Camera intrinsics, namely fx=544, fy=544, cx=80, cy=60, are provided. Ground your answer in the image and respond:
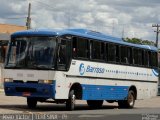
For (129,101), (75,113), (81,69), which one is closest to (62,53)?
(81,69)

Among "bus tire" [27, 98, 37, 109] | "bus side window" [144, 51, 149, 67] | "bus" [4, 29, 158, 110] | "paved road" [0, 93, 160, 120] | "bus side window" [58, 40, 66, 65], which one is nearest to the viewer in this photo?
"paved road" [0, 93, 160, 120]

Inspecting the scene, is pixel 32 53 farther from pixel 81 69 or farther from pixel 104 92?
pixel 104 92

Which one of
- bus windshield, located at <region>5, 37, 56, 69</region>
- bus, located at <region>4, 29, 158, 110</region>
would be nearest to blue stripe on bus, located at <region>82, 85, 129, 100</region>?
bus, located at <region>4, 29, 158, 110</region>

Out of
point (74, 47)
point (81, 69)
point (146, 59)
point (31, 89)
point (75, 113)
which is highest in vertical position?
point (74, 47)

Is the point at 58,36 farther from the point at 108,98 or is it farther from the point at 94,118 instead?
the point at 108,98

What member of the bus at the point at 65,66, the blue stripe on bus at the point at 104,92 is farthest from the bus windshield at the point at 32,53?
the blue stripe on bus at the point at 104,92

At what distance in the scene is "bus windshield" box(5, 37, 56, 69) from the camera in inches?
866

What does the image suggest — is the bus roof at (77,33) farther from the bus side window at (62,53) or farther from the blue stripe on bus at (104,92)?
the blue stripe on bus at (104,92)

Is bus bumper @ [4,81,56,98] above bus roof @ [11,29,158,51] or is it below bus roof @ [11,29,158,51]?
below

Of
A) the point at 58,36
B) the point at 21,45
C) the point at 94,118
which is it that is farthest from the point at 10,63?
the point at 94,118

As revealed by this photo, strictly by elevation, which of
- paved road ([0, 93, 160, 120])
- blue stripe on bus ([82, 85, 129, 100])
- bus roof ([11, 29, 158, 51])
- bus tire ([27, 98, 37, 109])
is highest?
bus roof ([11, 29, 158, 51])

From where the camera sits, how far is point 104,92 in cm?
2633

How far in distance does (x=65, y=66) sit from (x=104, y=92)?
14.5 feet

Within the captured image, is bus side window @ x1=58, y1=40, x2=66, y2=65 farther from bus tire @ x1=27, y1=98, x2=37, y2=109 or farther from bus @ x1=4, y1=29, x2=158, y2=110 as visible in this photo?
bus tire @ x1=27, y1=98, x2=37, y2=109
